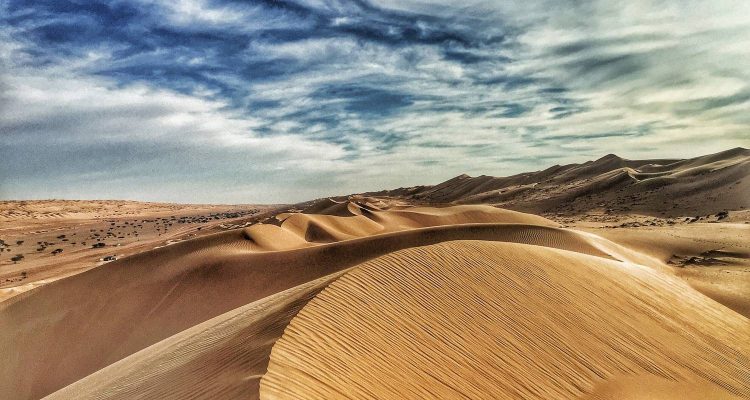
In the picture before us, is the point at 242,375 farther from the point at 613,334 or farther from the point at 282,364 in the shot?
the point at 613,334

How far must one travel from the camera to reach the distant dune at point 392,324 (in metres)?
5.55

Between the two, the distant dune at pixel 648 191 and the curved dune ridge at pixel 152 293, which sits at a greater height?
the distant dune at pixel 648 191

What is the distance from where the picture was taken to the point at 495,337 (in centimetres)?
693

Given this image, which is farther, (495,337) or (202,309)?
(202,309)

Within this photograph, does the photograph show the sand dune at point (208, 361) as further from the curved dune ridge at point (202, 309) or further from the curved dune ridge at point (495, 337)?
the curved dune ridge at point (495, 337)

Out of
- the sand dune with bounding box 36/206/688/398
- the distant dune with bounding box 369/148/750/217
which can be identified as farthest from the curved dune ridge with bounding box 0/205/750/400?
the distant dune with bounding box 369/148/750/217

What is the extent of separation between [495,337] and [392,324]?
66.4 inches

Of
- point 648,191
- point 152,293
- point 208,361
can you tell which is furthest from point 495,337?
point 648,191

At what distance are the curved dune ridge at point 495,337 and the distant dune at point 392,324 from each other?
29 millimetres

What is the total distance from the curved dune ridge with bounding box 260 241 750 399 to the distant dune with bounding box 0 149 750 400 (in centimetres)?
3

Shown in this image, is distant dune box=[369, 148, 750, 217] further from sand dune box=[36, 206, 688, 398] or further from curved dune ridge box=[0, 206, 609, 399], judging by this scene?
sand dune box=[36, 206, 688, 398]

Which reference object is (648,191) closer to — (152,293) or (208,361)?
(152,293)

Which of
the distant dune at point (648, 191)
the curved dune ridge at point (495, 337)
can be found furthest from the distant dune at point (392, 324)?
the distant dune at point (648, 191)

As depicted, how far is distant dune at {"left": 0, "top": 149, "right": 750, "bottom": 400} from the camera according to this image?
18.2 ft
